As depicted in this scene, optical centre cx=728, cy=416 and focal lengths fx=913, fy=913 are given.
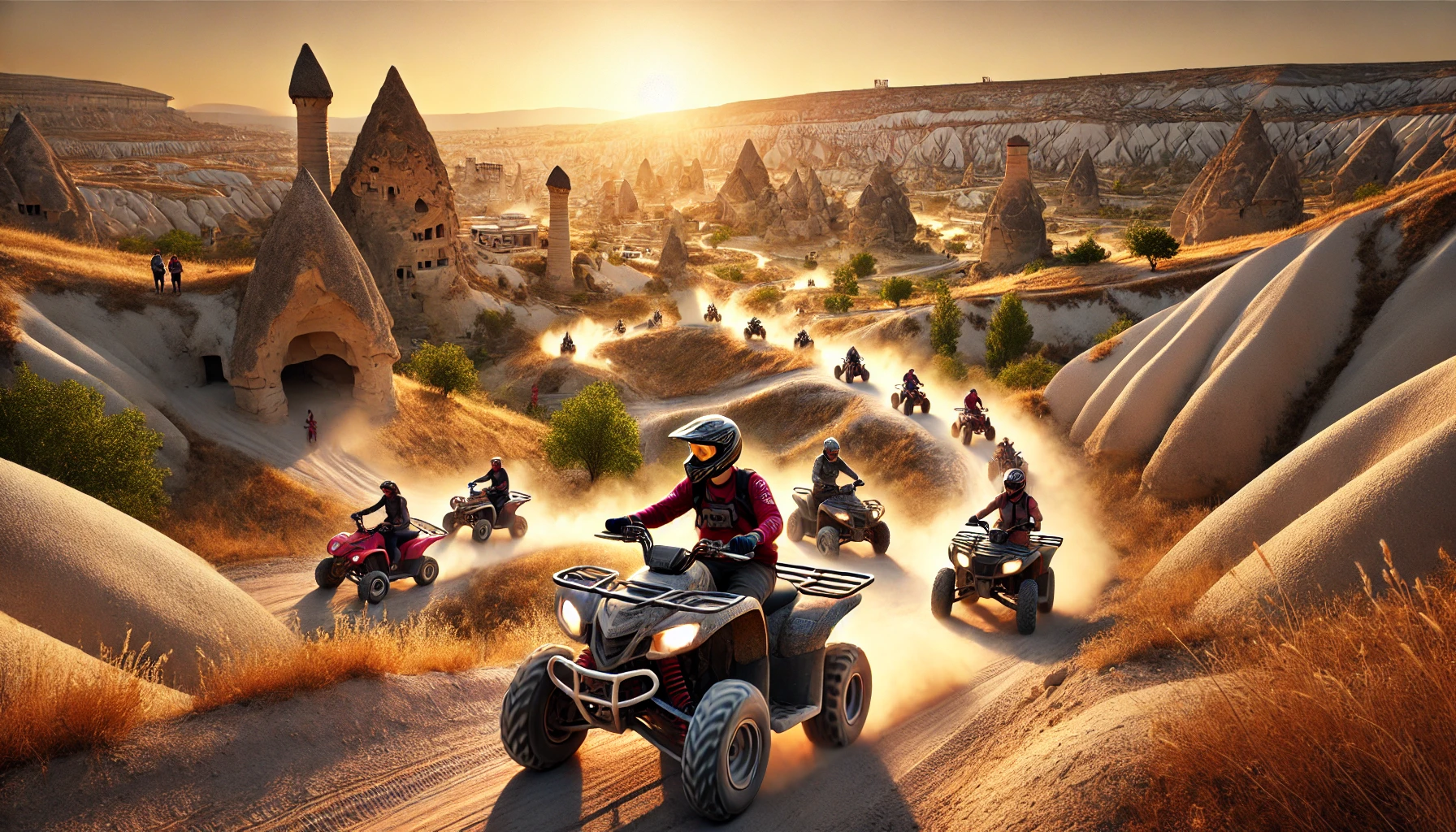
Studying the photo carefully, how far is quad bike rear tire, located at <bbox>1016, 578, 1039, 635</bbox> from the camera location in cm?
1228

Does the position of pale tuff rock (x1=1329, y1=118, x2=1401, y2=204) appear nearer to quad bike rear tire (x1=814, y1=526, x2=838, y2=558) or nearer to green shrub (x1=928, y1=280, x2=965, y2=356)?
green shrub (x1=928, y1=280, x2=965, y2=356)

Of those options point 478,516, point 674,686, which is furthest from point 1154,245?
point 674,686

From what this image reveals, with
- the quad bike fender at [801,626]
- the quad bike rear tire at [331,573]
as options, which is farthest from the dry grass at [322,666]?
the quad bike rear tire at [331,573]

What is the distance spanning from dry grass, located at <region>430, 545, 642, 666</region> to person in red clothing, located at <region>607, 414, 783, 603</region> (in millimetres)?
5385

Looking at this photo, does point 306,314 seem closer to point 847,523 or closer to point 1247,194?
point 847,523

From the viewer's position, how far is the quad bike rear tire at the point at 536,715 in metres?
6.93

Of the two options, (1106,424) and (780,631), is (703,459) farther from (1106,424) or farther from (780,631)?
(1106,424)

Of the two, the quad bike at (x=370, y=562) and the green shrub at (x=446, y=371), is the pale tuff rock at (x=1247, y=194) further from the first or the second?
the quad bike at (x=370, y=562)

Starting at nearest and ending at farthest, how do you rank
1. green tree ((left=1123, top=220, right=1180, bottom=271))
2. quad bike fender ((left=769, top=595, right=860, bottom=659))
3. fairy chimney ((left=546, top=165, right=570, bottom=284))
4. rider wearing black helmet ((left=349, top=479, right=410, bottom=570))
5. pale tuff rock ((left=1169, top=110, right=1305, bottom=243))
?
quad bike fender ((left=769, top=595, right=860, bottom=659))
rider wearing black helmet ((left=349, top=479, right=410, bottom=570))
green tree ((left=1123, top=220, right=1180, bottom=271))
pale tuff rock ((left=1169, top=110, right=1305, bottom=243))
fairy chimney ((left=546, top=165, right=570, bottom=284))

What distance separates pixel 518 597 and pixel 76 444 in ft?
29.8

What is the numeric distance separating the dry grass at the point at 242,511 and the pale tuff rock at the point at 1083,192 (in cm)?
9726

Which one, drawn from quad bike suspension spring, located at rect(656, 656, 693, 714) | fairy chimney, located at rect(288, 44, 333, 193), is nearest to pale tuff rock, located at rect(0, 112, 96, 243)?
fairy chimney, located at rect(288, 44, 333, 193)

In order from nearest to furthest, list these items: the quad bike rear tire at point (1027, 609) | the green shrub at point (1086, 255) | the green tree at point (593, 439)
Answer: the quad bike rear tire at point (1027, 609) < the green tree at point (593, 439) < the green shrub at point (1086, 255)

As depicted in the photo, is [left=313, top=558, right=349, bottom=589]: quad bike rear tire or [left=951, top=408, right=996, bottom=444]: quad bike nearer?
[left=313, top=558, right=349, bottom=589]: quad bike rear tire
